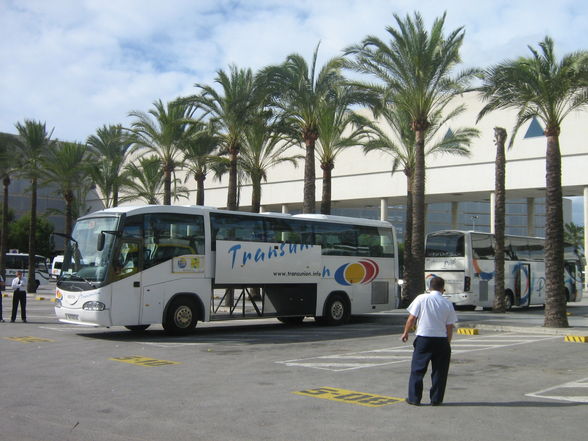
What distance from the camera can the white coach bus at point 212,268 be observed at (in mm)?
16219

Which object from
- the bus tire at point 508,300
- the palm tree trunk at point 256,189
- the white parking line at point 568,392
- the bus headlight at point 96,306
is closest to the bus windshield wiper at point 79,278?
the bus headlight at point 96,306

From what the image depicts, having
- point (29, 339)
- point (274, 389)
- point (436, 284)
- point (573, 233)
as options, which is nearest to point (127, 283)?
point (29, 339)

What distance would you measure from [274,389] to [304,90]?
18.9 m

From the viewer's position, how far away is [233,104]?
91.7 feet

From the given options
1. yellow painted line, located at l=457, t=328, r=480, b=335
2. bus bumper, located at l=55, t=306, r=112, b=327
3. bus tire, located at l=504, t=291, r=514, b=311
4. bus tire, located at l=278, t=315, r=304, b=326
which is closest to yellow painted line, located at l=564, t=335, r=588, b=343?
yellow painted line, located at l=457, t=328, r=480, b=335

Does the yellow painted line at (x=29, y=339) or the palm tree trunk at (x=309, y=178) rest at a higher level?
the palm tree trunk at (x=309, y=178)

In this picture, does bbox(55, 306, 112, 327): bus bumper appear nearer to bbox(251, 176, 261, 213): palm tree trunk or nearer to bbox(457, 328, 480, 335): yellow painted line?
bbox(457, 328, 480, 335): yellow painted line

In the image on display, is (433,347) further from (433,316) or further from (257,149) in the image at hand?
(257,149)

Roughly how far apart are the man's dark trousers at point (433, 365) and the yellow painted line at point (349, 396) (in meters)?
0.49

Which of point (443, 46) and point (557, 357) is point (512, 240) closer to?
point (443, 46)

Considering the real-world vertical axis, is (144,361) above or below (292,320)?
below

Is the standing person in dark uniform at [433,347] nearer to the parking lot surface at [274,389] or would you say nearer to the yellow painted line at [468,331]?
the parking lot surface at [274,389]

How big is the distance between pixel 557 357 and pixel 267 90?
16.7m

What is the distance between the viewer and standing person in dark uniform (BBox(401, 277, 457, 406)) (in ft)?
28.0
